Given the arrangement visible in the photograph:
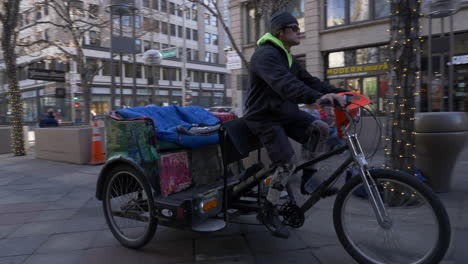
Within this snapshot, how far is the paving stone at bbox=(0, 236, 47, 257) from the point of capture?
11.0ft

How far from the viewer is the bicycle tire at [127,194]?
306 cm

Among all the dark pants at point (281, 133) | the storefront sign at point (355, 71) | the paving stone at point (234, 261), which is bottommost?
the paving stone at point (234, 261)

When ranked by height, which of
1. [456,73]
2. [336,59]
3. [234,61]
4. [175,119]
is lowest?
[175,119]

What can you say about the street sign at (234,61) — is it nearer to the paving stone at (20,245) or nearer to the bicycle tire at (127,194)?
the bicycle tire at (127,194)

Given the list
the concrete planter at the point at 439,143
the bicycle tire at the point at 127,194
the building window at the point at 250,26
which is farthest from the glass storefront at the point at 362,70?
the bicycle tire at the point at 127,194

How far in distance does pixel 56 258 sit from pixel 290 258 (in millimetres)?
2089

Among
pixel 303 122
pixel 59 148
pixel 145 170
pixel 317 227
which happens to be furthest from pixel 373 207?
pixel 59 148

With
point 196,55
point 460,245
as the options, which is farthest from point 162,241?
point 196,55

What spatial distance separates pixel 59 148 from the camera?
8.97m

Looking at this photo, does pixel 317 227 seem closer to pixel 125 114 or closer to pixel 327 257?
pixel 327 257

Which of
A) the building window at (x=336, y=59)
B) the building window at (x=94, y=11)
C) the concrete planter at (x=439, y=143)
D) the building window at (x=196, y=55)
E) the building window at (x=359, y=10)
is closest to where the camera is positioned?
the concrete planter at (x=439, y=143)

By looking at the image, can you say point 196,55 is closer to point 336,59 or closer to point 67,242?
point 336,59

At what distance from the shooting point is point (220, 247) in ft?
10.6

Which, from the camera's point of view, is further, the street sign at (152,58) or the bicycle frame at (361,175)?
the street sign at (152,58)
